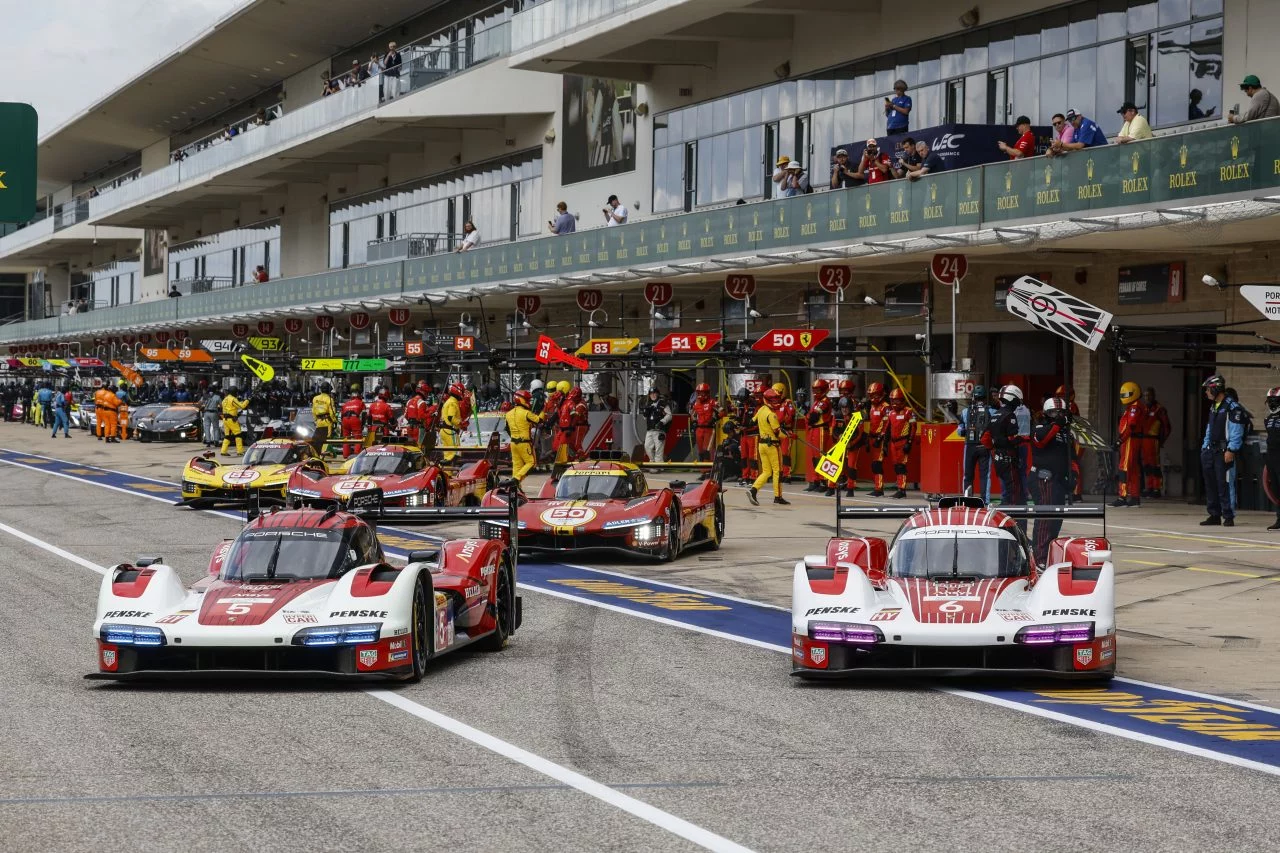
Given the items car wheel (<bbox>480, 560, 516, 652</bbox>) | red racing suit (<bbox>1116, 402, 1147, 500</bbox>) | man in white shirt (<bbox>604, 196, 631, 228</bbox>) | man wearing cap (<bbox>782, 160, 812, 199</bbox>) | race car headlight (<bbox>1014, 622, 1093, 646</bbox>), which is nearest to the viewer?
race car headlight (<bbox>1014, 622, 1093, 646</bbox>)

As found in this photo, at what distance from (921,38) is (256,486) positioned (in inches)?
642

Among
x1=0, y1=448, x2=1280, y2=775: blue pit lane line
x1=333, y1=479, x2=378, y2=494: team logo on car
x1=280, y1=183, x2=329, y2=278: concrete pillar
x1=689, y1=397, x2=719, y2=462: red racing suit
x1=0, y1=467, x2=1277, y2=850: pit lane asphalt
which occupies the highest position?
x1=280, y1=183, x2=329, y2=278: concrete pillar

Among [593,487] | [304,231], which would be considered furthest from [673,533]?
[304,231]

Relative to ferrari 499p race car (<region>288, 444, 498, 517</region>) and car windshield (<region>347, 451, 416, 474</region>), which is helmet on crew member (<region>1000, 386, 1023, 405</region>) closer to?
ferrari 499p race car (<region>288, 444, 498, 517</region>)

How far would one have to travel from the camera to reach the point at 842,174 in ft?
102

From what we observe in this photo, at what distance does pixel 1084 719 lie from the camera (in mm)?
10406

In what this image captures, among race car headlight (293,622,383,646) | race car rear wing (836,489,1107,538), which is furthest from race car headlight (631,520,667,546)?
race car headlight (293,622,383,646)

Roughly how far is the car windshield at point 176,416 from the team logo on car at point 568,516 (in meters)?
36.0

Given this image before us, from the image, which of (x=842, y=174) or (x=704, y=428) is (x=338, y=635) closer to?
(x=842, y=174)

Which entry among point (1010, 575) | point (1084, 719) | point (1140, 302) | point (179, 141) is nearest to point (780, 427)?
point (1140, 302)

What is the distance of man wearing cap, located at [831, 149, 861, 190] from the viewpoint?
3083 centimetres

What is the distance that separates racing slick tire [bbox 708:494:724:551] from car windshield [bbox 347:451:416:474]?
242 inches

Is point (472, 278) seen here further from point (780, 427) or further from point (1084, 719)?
point (1084, 719)

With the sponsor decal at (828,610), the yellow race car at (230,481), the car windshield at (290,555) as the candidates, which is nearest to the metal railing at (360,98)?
the yellow race car at (230,481)
